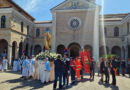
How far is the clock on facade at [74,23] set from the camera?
21392mm

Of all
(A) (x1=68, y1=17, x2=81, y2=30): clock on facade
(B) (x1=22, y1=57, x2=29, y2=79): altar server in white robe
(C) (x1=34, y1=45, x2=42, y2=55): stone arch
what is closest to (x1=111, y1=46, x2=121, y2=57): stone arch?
(A) (x1=68, y1=17, x2=81, y2=30): clock on facade

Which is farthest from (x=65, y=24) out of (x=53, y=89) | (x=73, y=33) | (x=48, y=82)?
(x=53, y=89)

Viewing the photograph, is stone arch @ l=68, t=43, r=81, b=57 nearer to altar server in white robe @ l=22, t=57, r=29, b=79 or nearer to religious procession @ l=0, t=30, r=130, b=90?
religious procession @ l=0, t=30, r=130, b=90

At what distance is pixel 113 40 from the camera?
23469mm

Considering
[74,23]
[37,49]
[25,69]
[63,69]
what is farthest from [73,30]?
[63,69]

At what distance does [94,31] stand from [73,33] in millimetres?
3663

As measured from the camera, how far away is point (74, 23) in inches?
848

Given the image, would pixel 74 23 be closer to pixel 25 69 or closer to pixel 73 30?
pixel 73 30

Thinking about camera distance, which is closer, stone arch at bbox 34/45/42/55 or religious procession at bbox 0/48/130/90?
religious procession at bbox 0/48/130/90

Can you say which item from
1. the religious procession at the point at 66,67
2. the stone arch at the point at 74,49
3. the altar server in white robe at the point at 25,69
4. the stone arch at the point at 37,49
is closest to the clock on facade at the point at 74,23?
the stone arch at the point at 74,49

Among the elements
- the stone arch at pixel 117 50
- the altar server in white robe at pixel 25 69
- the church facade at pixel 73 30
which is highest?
the church facade at pixel 73 30

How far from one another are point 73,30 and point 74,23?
50.6 inches

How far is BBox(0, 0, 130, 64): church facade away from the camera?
19234mm

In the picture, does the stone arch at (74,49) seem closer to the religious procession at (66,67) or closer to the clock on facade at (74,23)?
the clock on facade at (74,23)
